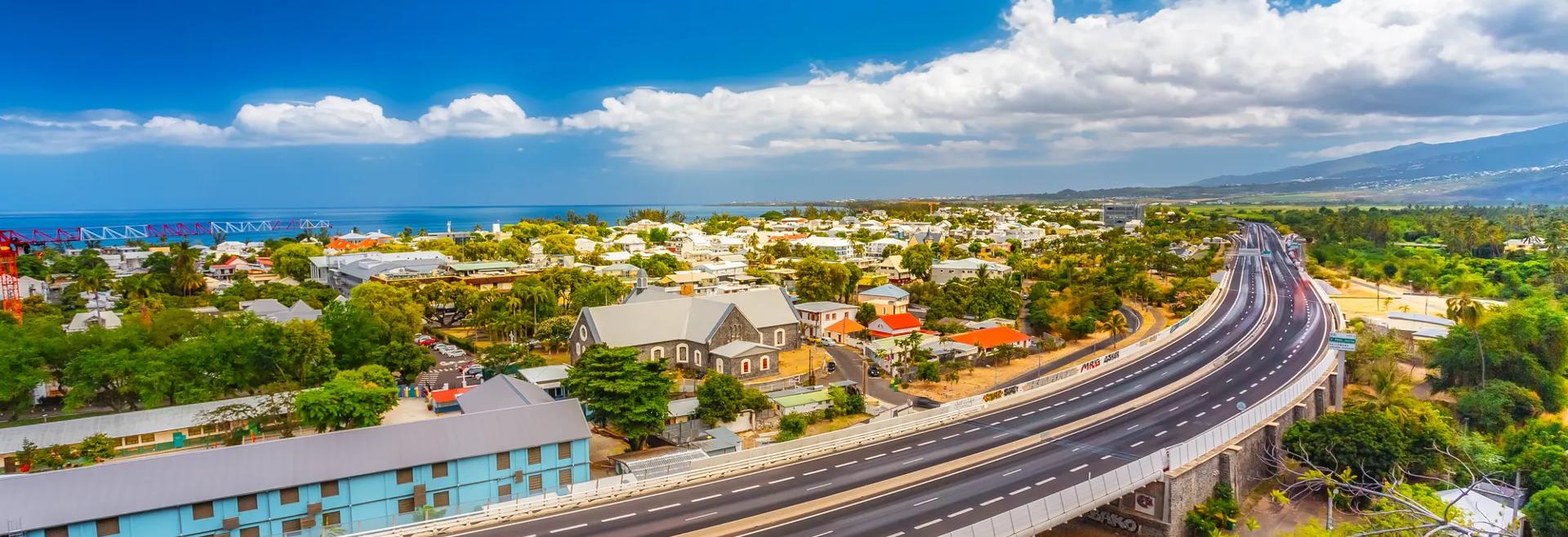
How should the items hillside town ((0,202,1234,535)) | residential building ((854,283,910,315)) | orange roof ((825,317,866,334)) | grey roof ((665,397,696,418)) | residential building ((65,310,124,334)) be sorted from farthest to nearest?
residential building ((854,283,910,315)) < orange roof ((825,317,866,334)) < residential building ((65,310,124,334)) < grey roof ((665,397,696,418)) < hillside town ((0,202,1234,535))

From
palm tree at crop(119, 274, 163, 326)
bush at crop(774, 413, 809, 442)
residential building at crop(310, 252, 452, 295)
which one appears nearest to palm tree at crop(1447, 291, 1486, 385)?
bush at crop(774, 413, 809, 442)

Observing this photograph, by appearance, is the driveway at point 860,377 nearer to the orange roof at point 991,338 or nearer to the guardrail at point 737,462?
the guardrail at point 737,462


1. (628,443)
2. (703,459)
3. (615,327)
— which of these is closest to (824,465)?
(703,459)

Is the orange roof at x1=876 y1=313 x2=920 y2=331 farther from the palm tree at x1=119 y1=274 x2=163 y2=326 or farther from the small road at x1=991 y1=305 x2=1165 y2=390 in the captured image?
the palm tree at x1=119 y1=274 x2=163 y2=326

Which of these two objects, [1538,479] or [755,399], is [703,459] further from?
[1538,479]

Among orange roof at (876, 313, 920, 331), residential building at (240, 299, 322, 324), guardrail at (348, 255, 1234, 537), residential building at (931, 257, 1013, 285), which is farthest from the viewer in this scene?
residential building at (931, 257, 1013, 285)

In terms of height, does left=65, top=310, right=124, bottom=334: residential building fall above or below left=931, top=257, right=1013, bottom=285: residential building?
above
